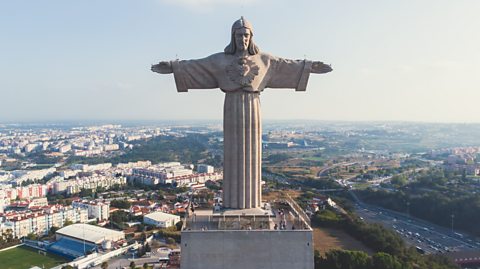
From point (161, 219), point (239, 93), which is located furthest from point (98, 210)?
point (239, 93)

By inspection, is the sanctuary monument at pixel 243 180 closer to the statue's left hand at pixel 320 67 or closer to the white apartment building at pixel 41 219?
the statue's left hand at pixel 320 67

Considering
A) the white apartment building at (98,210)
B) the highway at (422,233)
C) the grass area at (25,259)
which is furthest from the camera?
the white apartment building at (98,210)

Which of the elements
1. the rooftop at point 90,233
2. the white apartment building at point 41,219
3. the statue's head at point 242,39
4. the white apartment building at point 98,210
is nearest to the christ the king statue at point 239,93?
the statue's head at point 242,39

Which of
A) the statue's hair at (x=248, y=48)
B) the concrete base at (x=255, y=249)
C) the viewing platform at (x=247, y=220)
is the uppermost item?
the statue's hair at (x=248, y=48)

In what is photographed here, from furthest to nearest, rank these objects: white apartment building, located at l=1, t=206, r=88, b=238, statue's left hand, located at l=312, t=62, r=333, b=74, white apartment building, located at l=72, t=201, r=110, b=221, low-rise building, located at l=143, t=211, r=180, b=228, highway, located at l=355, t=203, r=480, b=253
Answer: white apartment building, located at l=72, t=201, r=110, b=221 < low-rise building, located at l=143, t=211, r=180, b=228 < white apartment building, located at l=1, t=206, r=88, b=238 < highway, located at l=355, t=203, r=480, b=253 < statue's left hand, located at l=312, t=62, r=333, b=74

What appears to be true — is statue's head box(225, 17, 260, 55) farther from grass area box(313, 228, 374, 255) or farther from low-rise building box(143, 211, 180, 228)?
low-rise building box(143, 211, 180, 228)

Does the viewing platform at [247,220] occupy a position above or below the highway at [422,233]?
above

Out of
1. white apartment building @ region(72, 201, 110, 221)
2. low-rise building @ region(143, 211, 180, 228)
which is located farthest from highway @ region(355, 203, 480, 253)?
white apartment building @ region(72, 201, 110, 221)
